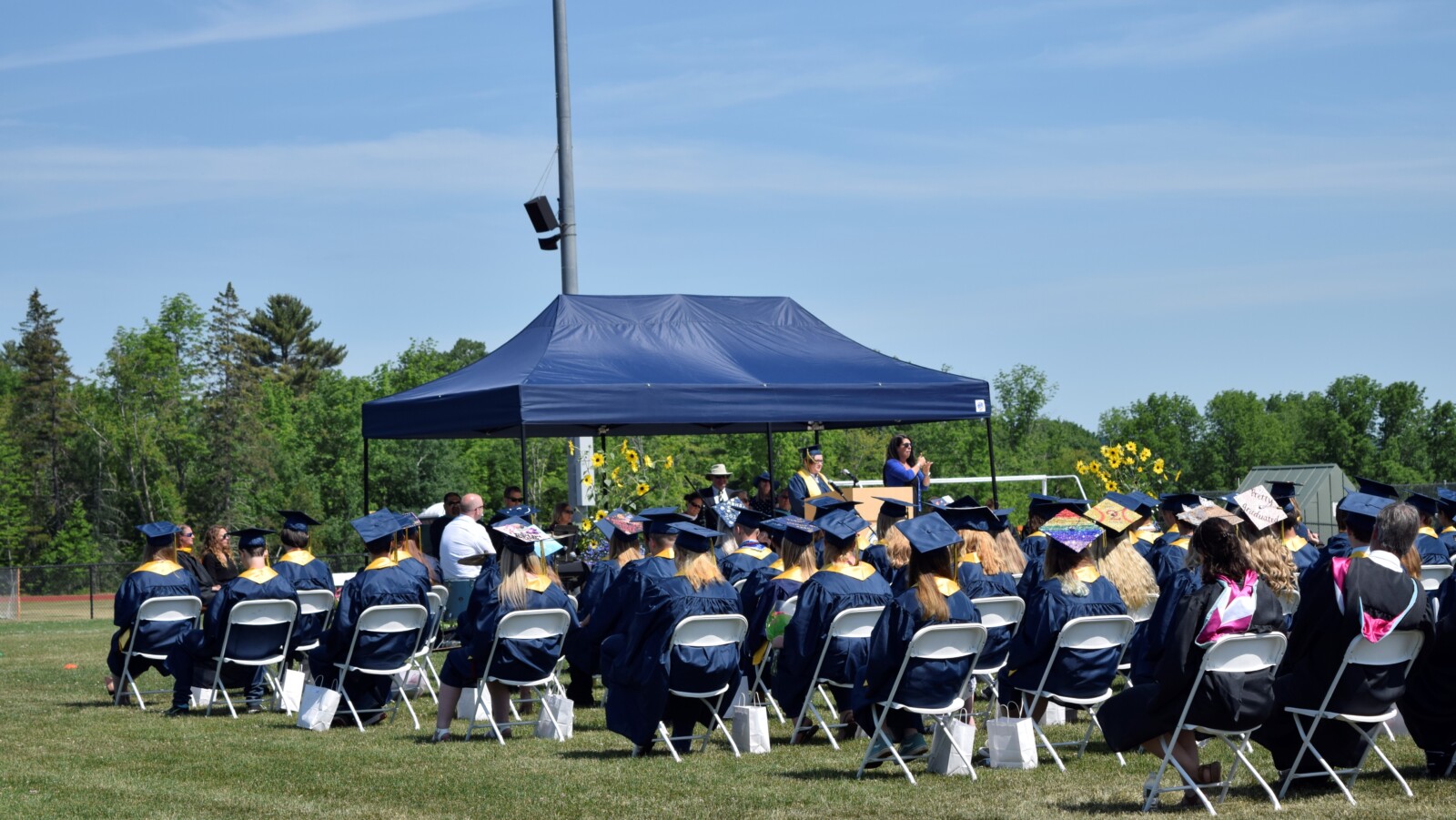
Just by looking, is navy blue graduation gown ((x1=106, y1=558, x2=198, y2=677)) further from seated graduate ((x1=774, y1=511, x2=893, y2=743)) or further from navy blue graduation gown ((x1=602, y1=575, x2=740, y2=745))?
seated graduate ((x1=774, y1=511, x2=893, y2=743))

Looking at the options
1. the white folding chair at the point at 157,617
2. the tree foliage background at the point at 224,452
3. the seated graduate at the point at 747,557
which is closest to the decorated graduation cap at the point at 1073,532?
the seated graduate at the point at 747,557

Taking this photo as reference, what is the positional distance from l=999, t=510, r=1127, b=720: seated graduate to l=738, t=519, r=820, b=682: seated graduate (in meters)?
1.38

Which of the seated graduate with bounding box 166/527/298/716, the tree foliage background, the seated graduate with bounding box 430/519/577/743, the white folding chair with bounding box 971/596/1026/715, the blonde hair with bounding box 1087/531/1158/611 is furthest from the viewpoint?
the tree foliage background

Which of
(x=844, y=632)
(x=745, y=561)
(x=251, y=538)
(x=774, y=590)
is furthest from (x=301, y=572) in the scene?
(x=844, y=632)

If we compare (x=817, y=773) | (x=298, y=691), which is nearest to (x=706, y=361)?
(x=298, y=691)

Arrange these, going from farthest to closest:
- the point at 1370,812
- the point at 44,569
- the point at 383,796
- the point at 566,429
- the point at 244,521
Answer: the point at 244,521 < the point at 44,569 < the point at 566,429 < the point at 383,796 < the point at 1370,812

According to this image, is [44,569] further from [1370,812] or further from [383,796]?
[1370,812]

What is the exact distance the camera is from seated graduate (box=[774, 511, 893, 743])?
8492mm

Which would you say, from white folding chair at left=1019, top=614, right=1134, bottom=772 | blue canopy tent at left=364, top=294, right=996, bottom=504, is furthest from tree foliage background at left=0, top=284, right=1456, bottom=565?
white folding chair at left=1019, top=614, right=1134, bottom=772

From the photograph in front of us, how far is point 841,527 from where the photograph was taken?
8.43 meters

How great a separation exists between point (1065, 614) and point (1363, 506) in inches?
68.0

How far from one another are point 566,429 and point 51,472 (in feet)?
164

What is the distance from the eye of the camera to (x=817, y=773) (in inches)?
309

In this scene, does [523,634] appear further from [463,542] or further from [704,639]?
[463,542]
